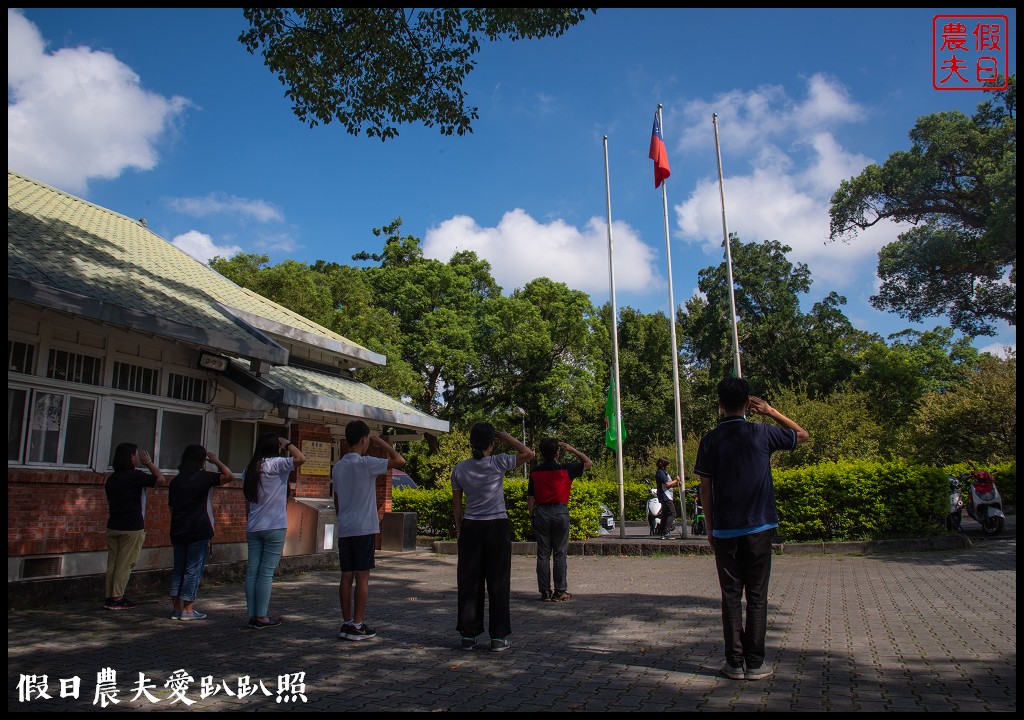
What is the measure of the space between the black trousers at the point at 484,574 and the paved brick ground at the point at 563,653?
0.26m

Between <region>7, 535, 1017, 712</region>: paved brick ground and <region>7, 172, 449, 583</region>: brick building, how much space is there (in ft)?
4.14

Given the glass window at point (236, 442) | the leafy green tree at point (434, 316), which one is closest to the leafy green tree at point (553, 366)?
the leafy green tree at point (434, 316)

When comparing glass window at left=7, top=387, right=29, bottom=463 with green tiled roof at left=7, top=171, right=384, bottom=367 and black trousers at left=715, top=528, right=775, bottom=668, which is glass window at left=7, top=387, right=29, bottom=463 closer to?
green tiled roof at left=7, top=171, right=384, bottom=367

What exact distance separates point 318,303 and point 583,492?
1360cm

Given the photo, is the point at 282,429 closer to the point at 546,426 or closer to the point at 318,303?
the point at 318,303

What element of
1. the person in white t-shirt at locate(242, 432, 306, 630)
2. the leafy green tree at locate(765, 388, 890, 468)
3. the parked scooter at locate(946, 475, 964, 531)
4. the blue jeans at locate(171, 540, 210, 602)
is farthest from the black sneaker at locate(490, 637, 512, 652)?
the leafy green tree at locate(765, 388, 890, 468)

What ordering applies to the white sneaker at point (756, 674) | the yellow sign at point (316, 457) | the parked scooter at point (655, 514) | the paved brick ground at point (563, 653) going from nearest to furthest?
the paved brick ground at point (563, 653)
the white sneaker at point (756, 674)
the yellow sign at point (316, 457)
the parked scooter at point (655, 514)

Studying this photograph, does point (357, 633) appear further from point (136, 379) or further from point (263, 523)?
point (136, 379)

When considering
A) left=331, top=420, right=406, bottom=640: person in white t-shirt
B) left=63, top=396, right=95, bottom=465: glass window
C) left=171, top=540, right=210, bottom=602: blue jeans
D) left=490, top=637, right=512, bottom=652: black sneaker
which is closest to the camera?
left=490, top=637, right=512, bottom=652: black sneaker

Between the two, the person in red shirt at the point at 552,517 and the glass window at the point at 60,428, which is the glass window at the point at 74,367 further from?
the person in red shirt at the point at 552,517

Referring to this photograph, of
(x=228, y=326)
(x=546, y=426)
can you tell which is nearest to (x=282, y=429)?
(x=228, y=326)

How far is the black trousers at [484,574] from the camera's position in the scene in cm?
569

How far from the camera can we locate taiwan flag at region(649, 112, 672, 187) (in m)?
18.6

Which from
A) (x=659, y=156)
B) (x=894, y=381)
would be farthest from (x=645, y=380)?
(x=659, y=156)
